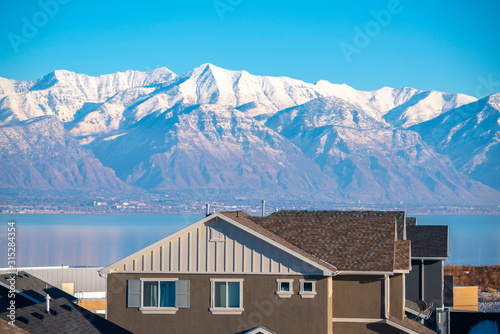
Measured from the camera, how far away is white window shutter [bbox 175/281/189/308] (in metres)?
23.9

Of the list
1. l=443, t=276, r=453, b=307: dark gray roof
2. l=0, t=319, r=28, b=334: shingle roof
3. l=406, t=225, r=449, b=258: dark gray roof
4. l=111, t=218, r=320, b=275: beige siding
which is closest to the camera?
l=0, t=319, r=28, b=334: shingle roof

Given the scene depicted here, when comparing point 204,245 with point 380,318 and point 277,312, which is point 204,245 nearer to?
point 277,312

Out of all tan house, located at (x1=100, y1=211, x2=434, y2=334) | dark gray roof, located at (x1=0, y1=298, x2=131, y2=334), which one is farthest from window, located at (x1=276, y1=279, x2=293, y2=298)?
dark gray roof, located at (x1=0, y1=298, x2=131, y2=334)

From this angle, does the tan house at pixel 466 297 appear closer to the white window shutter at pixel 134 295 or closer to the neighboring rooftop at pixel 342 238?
the neighboring rooftop at pixel 342 238

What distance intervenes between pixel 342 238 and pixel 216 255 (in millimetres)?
4542

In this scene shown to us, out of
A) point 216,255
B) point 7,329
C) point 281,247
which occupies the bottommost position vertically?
point 7,329

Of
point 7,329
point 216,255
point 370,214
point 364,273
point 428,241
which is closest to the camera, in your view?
point 7,329

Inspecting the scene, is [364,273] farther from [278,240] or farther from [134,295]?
[134,295]

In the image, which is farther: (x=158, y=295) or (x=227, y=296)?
(x=158, y=295)

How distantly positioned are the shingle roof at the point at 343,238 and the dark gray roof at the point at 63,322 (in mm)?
5100

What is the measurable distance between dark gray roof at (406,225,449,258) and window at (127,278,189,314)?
14.1 m

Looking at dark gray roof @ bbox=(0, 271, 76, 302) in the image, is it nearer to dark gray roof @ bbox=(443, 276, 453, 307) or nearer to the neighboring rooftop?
the neighboring rooftop

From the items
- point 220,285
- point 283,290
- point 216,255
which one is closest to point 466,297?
point 283,290

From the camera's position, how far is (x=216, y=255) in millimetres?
23891
